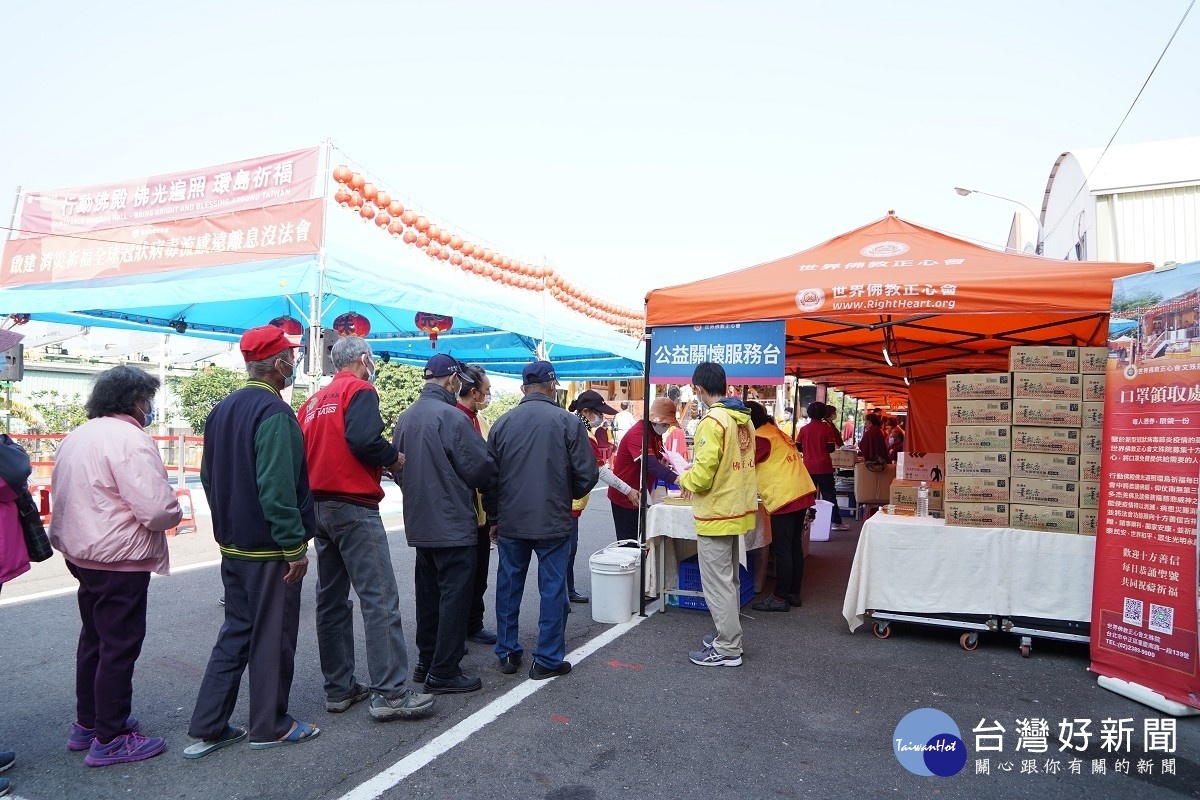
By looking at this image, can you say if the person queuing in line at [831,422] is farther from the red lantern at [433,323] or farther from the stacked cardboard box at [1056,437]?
the red lantern at [433,323]

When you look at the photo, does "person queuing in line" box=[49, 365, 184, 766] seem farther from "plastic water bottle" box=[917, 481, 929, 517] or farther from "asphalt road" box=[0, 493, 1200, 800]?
"plastic water bottle" box=[917, 481, 929, 517]

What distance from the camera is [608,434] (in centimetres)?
799

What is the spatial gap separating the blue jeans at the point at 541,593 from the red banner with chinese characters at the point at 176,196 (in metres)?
5.91

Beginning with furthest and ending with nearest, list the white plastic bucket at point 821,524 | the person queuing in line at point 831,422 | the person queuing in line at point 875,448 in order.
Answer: the person queuing in line at point 875,448 < the person queuing in line at point 831,422 < the white plastic bucket at point 821,524

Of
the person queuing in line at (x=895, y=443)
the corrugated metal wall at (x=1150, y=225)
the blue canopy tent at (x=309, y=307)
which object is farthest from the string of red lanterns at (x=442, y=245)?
the corrugated metal wall at (x=1150, y=225)

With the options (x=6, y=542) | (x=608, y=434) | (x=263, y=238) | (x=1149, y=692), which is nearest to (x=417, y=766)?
(x=6, y=542)

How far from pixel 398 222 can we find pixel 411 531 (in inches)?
245

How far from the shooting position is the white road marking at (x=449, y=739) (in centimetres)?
305

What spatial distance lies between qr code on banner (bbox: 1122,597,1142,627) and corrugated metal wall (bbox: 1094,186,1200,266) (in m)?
9.24

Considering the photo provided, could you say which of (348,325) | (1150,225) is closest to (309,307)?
(348,325)

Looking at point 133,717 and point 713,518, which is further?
point 713,518

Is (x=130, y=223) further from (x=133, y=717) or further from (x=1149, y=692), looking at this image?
(x=1149, y=692)

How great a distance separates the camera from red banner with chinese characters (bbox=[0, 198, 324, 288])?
8539 millimetres

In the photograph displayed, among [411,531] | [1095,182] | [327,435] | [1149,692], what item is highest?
[1095,182]
